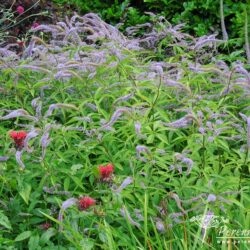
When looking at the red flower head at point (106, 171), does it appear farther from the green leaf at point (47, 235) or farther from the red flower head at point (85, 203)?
the green leaf at point (47, 235)

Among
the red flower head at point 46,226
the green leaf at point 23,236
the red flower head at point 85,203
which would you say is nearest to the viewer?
the red flower head at point 85,203

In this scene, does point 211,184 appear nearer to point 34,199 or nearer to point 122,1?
point 34,199

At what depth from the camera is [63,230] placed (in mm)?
3061

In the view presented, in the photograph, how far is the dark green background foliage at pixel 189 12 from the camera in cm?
678

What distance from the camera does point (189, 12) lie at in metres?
7.00

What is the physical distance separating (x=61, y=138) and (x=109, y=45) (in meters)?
0.98

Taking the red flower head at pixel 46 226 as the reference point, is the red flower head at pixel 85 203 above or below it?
above

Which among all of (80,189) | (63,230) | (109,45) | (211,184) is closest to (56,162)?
(80,189)

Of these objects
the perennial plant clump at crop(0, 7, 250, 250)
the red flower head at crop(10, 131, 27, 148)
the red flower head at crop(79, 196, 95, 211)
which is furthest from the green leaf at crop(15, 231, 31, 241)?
the red flower head at crop(10, 131, 27, 148)

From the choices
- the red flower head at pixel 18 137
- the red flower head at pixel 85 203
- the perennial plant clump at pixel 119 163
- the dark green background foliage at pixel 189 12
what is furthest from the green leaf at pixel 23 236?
the dark green background foliage at pixel 189 12

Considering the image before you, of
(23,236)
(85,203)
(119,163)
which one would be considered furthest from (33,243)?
(119,163)

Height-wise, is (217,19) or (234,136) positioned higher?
(234,136)

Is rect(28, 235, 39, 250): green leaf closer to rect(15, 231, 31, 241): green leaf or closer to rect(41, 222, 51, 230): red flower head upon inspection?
rect(15, 231, 31, 241): green leaf

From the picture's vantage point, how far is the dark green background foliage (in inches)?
267
